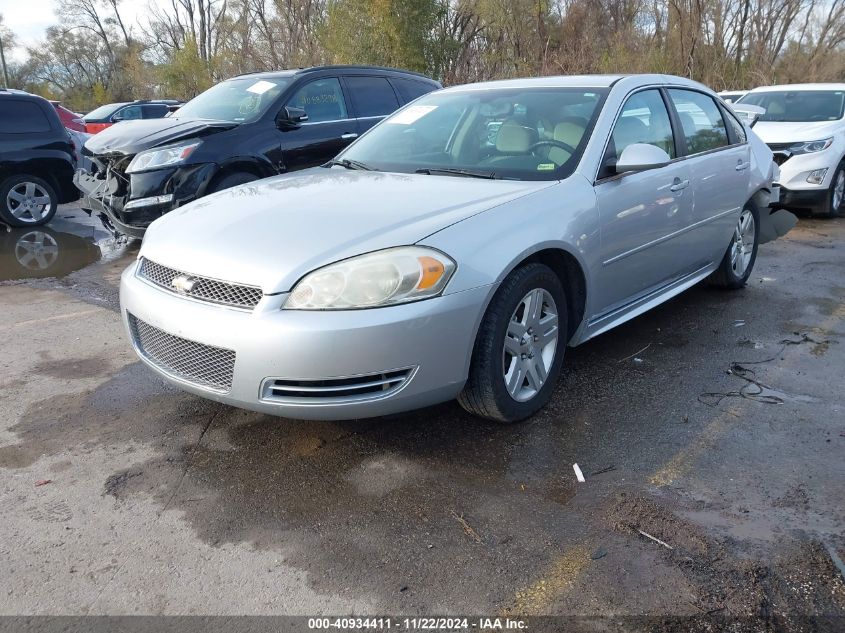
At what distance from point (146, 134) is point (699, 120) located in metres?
4.89

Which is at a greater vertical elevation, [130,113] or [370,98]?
[370,98]

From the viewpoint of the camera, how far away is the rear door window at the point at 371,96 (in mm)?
7820

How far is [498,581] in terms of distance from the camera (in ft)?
7.72

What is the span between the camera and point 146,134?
6773mm

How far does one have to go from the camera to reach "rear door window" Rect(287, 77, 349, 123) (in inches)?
290

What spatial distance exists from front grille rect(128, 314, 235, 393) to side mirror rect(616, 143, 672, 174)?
219 cm

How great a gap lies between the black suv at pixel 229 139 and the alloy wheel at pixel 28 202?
2.21 metres

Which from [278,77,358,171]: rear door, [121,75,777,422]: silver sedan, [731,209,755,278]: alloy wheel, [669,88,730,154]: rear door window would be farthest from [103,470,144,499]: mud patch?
[278,77,358,171]: rear door

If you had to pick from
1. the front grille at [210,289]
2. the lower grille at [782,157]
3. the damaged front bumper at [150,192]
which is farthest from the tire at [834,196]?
the front grille at [210,289]

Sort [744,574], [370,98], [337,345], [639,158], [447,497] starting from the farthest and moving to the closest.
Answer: [370,98], [639,158], [447,497], [337,345], [744,574]

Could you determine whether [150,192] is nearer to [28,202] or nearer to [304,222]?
[28,202]

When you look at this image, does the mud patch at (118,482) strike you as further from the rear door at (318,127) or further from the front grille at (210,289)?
the rear door at (318,127)

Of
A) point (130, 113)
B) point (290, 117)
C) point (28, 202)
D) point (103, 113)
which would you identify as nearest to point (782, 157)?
point (290, 117)

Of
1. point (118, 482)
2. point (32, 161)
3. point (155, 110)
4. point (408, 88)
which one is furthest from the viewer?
point (155, 110)
